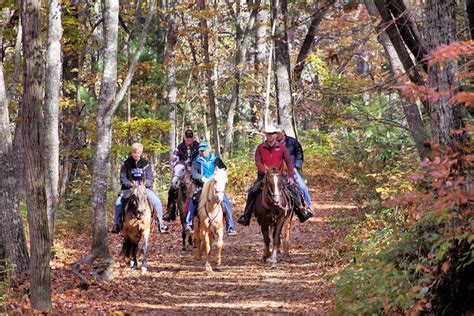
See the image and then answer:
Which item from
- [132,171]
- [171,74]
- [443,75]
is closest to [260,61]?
[171,74]

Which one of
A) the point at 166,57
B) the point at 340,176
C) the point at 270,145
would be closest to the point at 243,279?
the point at 270,145

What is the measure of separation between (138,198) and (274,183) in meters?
2.78

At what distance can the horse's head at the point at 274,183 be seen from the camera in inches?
552

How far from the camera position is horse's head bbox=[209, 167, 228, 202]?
1358 cm

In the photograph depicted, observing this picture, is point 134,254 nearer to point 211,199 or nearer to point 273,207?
point 211,199

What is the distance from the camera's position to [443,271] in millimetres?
6445

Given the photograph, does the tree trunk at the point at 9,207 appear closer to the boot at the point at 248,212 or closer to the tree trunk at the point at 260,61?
the boot at the point at 248,212

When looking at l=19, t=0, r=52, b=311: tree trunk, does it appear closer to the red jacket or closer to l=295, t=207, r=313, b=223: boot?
the red jacket

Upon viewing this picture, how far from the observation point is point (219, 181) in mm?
13680

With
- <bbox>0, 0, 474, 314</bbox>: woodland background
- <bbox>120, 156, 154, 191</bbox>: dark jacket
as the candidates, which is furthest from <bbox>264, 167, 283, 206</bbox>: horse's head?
<bbox>120, 156, 154, 191</bbox>: dark jacket

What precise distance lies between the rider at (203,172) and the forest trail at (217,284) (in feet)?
3.05

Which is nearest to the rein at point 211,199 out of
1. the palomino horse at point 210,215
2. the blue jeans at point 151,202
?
the palomino horse at point 210,215

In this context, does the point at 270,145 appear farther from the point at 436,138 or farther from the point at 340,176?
the point at 340,176

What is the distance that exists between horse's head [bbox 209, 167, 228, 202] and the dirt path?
1627 millimetres
